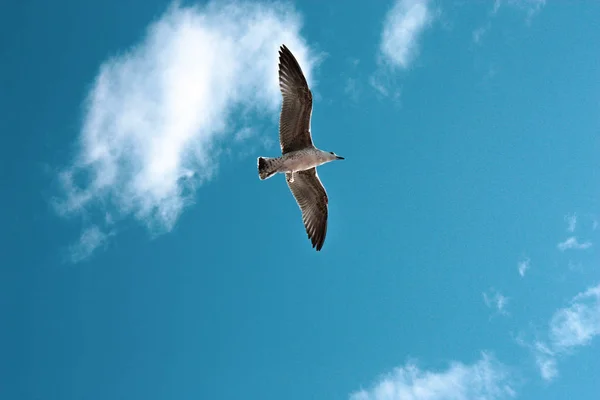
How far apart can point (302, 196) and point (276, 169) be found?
6.67ft

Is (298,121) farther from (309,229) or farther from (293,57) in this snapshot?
(309,229)

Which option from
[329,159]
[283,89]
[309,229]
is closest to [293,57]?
[283,89]

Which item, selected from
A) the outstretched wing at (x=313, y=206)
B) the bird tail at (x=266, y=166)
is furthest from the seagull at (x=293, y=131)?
the outstretched wing at (x=313, y=206)

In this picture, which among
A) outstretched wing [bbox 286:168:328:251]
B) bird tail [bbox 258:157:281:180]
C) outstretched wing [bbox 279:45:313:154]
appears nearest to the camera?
outstretched wing [bbox 279:45:313:154]

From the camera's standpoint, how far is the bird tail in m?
18.5

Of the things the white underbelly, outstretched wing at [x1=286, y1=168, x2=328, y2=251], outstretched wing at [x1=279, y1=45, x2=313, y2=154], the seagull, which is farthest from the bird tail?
outstretched wing at [x1=286, y1=168, x2=328, y2=251]

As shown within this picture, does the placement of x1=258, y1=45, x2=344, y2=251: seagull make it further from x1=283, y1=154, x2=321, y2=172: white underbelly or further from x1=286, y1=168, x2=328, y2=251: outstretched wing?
x1=286, y1=168, x2=328, y2=251: outstretched wing

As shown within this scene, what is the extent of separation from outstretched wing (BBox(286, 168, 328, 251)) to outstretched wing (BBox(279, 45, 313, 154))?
5.59 feet

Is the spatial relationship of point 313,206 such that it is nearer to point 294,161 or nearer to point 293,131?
point 294,161

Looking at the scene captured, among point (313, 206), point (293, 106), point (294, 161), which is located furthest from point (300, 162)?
point (313, 206)

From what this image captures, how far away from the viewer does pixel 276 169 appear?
18656mm

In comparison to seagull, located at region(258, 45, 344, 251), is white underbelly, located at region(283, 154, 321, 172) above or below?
below

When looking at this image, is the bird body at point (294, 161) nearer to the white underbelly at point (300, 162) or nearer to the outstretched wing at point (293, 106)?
the white underbelly at point (300, 162)

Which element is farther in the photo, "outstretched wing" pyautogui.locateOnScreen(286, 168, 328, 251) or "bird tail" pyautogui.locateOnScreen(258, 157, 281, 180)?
"outstretched wing" pyautogui.locateOnScreen(286, 168, 328, 251)
